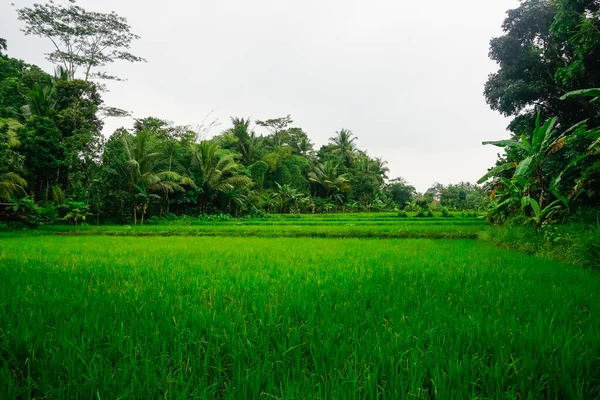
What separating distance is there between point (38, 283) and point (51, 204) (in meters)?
11.7

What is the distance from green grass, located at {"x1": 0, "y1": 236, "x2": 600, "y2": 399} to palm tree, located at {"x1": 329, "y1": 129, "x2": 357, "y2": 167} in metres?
31.6

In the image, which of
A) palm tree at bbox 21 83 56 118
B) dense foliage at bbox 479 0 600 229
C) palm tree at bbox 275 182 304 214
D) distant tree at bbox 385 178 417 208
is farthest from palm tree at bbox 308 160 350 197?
palm tree at bbox 21 83 56 118

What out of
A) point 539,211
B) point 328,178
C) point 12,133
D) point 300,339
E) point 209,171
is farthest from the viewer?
point 328,178

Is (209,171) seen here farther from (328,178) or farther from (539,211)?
(539,211)

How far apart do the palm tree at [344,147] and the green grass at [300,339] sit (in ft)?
104

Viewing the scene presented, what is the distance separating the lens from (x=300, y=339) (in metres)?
1.49

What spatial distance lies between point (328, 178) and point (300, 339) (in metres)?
27.0

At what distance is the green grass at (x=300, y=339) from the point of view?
106 centimetres

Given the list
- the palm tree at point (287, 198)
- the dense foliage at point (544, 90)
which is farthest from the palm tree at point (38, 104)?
the dense foliage at point (544, 90)

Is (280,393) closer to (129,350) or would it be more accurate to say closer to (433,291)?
(129,350)

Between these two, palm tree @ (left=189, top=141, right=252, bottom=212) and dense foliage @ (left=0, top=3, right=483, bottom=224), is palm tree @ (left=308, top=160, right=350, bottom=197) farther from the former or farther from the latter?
palm tree @ (left=189, top=141, right=252, bottom=212)

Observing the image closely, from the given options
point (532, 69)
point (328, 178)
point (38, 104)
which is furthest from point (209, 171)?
point (532, 69)

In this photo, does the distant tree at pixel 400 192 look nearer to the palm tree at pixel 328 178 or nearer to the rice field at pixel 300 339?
the palm tree at pixel 328 178

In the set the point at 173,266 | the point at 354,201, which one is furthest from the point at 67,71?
the point at 354,201
